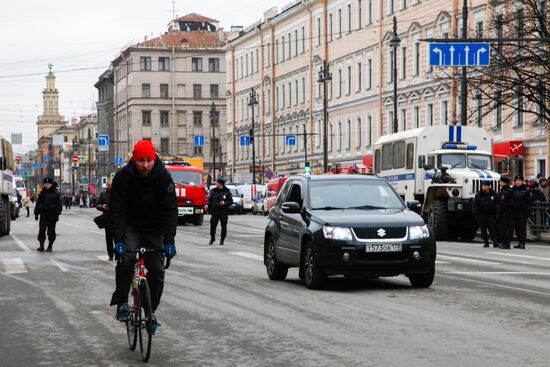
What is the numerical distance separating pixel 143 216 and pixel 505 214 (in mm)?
20373

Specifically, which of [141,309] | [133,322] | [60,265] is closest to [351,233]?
[133,322]

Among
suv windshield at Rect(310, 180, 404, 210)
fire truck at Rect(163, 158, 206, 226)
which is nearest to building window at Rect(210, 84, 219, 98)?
fire truck at Rect(163, 158, 206, 226)

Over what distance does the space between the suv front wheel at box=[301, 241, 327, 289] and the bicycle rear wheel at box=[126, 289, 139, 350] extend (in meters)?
5.64

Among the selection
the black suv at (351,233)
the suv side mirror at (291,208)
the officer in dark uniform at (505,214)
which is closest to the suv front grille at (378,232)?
the black suv at (351,233)

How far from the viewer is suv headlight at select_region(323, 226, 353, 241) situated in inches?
590

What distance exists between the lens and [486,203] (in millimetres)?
29656

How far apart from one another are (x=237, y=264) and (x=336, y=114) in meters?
57.4

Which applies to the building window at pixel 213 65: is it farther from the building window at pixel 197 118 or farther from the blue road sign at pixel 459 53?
the blue road sign at pixel 459 53

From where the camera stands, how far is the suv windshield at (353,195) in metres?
16.0

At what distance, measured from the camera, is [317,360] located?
9055mm

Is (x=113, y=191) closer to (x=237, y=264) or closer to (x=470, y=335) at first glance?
(x=470, y=335)

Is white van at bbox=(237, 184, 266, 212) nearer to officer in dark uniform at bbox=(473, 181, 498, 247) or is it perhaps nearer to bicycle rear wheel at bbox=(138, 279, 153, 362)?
officer in dark uniform at bbox=(473, 181, 498, 247)

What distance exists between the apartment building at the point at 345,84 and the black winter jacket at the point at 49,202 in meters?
24.7

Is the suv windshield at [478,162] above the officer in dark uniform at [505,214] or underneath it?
above
